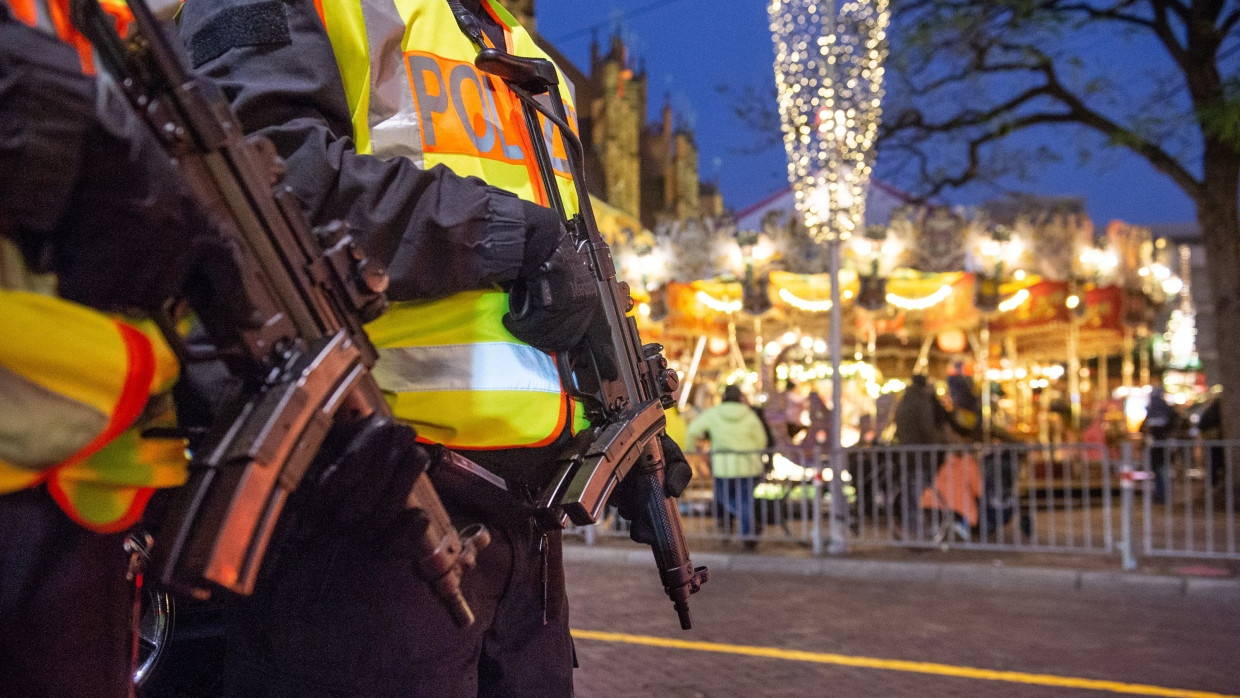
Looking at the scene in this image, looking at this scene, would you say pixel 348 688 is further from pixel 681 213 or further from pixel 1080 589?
pixel 681 213

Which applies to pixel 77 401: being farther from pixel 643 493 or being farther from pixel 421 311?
pixel 643 493

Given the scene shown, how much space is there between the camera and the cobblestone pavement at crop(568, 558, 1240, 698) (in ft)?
15.1

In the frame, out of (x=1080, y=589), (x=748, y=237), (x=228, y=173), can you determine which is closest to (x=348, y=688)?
(x=228, y=173)

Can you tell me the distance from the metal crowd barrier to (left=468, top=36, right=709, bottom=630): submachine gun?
729 cm

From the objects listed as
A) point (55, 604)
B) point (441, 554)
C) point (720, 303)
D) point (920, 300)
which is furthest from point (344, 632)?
point (920, 300)

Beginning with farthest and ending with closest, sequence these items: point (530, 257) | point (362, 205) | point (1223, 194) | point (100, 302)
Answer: point (1223, 194) → point (530, 257) → point (362, 205) → point (100, 302)

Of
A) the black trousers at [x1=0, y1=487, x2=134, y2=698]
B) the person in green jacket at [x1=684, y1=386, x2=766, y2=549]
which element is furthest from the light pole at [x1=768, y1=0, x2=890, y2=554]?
the black trousers at [x1=0, y1=487, x2=134, y2=698]

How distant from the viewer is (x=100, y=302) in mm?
1085

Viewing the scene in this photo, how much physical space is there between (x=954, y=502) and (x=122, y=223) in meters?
9.34

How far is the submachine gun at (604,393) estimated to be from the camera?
181 cm

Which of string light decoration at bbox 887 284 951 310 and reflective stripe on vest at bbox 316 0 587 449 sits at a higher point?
string light decoration at bbox 887 284 951 310

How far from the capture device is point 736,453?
1012 cm

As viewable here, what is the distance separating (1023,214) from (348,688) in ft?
44.2

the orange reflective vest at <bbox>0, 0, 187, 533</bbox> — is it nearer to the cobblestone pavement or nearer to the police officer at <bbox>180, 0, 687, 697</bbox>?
the police officer at <bbox>180, 0, 687, 697</bbox>
